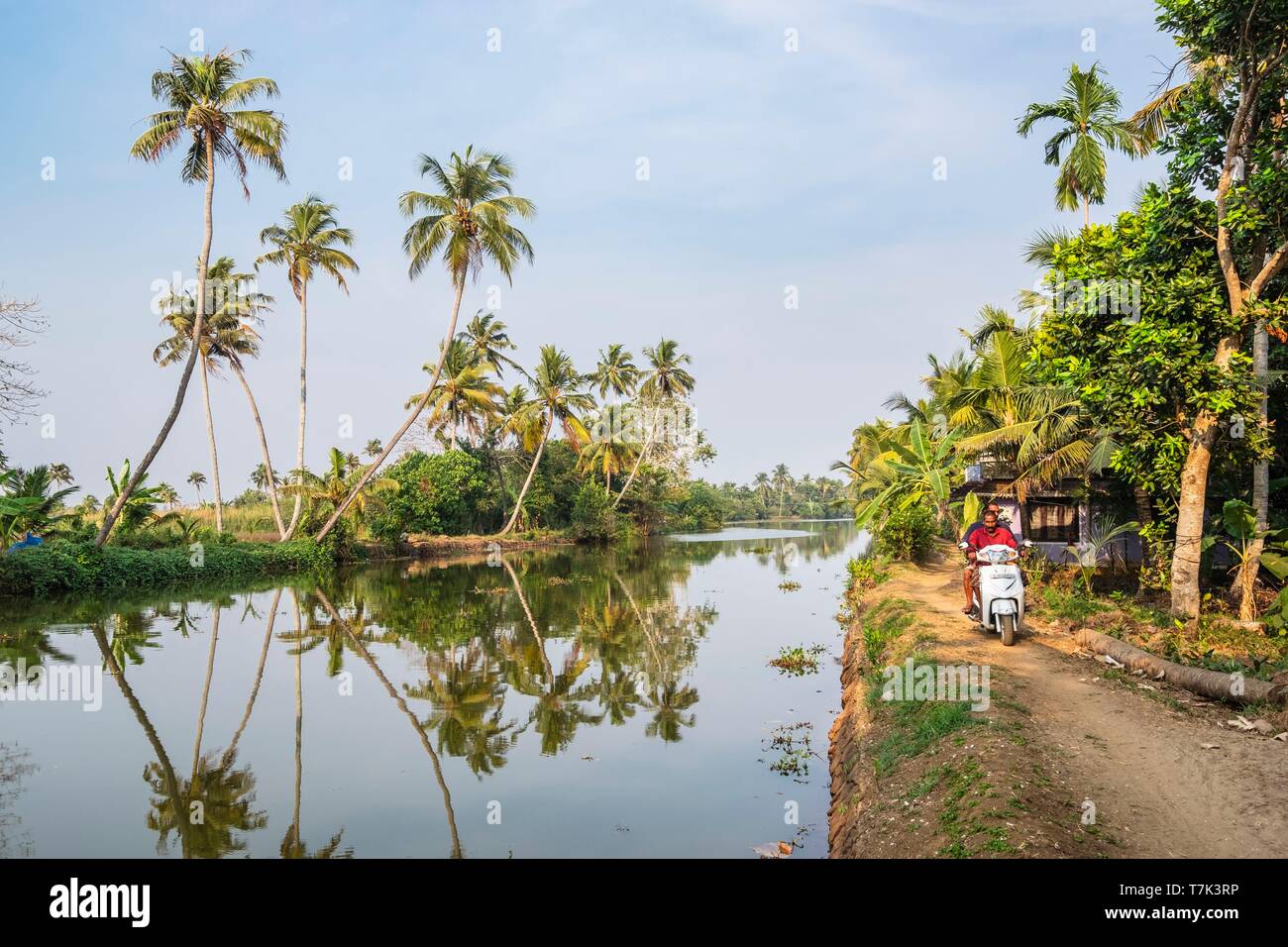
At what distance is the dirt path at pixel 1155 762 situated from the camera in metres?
4.32

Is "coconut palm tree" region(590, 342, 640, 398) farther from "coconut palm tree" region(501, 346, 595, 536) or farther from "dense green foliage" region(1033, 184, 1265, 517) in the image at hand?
"dense green foliage" region(1033, 184, 1265, 517)

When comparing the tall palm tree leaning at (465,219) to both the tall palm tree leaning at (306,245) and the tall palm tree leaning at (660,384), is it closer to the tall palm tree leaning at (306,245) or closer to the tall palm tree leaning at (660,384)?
the tall palm tree leaning at (306,245)

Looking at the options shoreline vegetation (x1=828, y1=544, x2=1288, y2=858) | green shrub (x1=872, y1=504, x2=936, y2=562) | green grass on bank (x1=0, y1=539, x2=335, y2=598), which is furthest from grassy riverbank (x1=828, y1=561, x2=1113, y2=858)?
green grass on bank (x1=0, y1=539, x2=335, y2=598)

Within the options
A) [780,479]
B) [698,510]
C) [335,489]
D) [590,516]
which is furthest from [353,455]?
[780,479]

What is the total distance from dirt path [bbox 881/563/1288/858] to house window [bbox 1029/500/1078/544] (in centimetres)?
1054

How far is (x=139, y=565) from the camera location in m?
21.9

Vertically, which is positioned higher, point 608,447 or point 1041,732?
point 608,447

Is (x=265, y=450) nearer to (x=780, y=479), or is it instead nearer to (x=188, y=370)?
(x=188, y=370)

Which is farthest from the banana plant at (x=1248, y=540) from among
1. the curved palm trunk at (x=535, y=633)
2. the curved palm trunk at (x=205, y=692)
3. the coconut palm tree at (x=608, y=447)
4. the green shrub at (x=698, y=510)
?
the green shrub at (x=698, y=510)

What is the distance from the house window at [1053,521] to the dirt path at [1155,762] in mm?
10540

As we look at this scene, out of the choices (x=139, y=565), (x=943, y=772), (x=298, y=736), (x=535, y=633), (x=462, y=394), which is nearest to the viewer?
(x=943, y=772)

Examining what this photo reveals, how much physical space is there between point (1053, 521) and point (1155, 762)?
564 inches

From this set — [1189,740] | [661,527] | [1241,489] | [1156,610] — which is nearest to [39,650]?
[1189,740]
